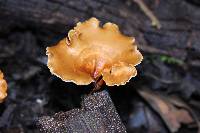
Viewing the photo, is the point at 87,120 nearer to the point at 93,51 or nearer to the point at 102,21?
the point at 93,51

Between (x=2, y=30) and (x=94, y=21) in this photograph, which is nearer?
(x=94, y=21)

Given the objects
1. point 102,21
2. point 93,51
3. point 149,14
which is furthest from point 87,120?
point 149,14

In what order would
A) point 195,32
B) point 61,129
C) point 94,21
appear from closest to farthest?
point 61,129
point 94,21
point 195,32

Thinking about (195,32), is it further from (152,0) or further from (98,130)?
(98,130)

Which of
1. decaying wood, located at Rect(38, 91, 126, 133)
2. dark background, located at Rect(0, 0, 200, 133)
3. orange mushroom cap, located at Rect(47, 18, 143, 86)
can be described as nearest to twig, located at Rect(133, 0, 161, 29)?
dark background, located at Rect(0, 0, 200, 133)

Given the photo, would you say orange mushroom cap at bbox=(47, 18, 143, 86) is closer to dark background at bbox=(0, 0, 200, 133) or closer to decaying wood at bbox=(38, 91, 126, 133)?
decaying wood at bbox=(38, 91, 126, 133)

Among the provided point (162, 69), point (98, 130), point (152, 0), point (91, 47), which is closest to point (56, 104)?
point (91, 47)
